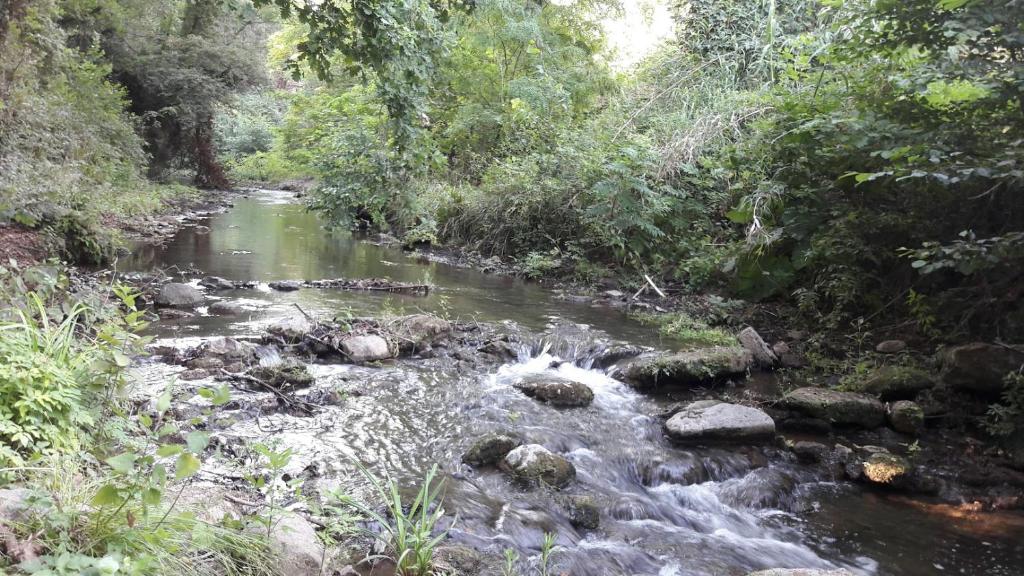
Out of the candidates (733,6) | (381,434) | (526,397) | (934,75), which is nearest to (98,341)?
(381,434)

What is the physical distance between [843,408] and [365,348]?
191 inches

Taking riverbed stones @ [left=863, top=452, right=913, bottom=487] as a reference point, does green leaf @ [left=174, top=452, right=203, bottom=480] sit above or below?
above

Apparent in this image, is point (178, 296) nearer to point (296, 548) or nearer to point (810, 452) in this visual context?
point (296, 548)

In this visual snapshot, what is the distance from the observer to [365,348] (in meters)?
7.25

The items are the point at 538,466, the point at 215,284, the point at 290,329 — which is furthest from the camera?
the point at 215,284

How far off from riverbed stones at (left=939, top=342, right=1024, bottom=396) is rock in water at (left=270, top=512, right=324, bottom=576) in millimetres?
5726

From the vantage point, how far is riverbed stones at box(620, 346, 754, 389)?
22.9ft

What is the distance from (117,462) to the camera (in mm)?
2209

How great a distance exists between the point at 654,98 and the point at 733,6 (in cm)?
271

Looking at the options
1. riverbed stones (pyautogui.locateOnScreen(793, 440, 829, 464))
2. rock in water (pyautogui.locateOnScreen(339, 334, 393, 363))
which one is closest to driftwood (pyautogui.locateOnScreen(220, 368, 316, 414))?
rock in water (pyautogui.locateOnScreen(339, 334, 393, 363))

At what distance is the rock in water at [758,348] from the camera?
7578mm

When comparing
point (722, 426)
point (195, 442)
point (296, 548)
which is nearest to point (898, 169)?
point (722, 426)

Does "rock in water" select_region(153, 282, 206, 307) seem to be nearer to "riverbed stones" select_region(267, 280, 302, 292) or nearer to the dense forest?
the dense forest

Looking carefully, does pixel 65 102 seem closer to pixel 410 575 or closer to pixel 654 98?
pixel 654 98
